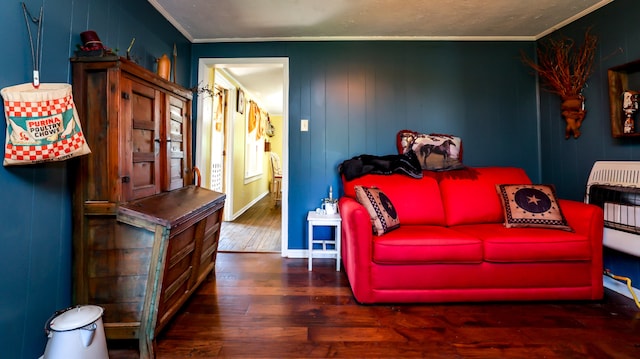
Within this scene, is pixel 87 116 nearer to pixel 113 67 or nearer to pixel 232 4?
pixel 113 67

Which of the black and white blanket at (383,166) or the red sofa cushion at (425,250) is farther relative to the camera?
the black and white blanket at (383,166)

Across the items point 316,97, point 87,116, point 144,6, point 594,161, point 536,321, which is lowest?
point 536,321

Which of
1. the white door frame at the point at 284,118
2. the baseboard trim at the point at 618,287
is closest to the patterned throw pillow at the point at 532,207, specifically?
the baseboard trim at the point at 618,287

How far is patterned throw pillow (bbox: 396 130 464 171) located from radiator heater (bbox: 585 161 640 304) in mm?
932

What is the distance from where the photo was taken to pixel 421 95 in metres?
2.87

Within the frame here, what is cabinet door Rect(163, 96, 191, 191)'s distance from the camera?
1890mm

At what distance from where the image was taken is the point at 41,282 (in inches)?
52.0

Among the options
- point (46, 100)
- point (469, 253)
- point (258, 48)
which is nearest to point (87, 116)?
point (46, 100)

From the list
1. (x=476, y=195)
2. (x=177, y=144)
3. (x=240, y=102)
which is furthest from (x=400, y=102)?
(x=240, y=102)

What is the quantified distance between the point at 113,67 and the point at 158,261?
0.98 meters

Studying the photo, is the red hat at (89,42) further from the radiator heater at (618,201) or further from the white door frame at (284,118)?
the radiator heater at (618,201)

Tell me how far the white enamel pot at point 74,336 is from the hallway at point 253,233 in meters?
1.82

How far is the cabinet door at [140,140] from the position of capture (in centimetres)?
146

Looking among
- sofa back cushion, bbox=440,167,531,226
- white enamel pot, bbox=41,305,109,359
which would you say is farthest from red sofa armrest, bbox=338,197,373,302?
white enamel pot, bbox=41,305,109,359
